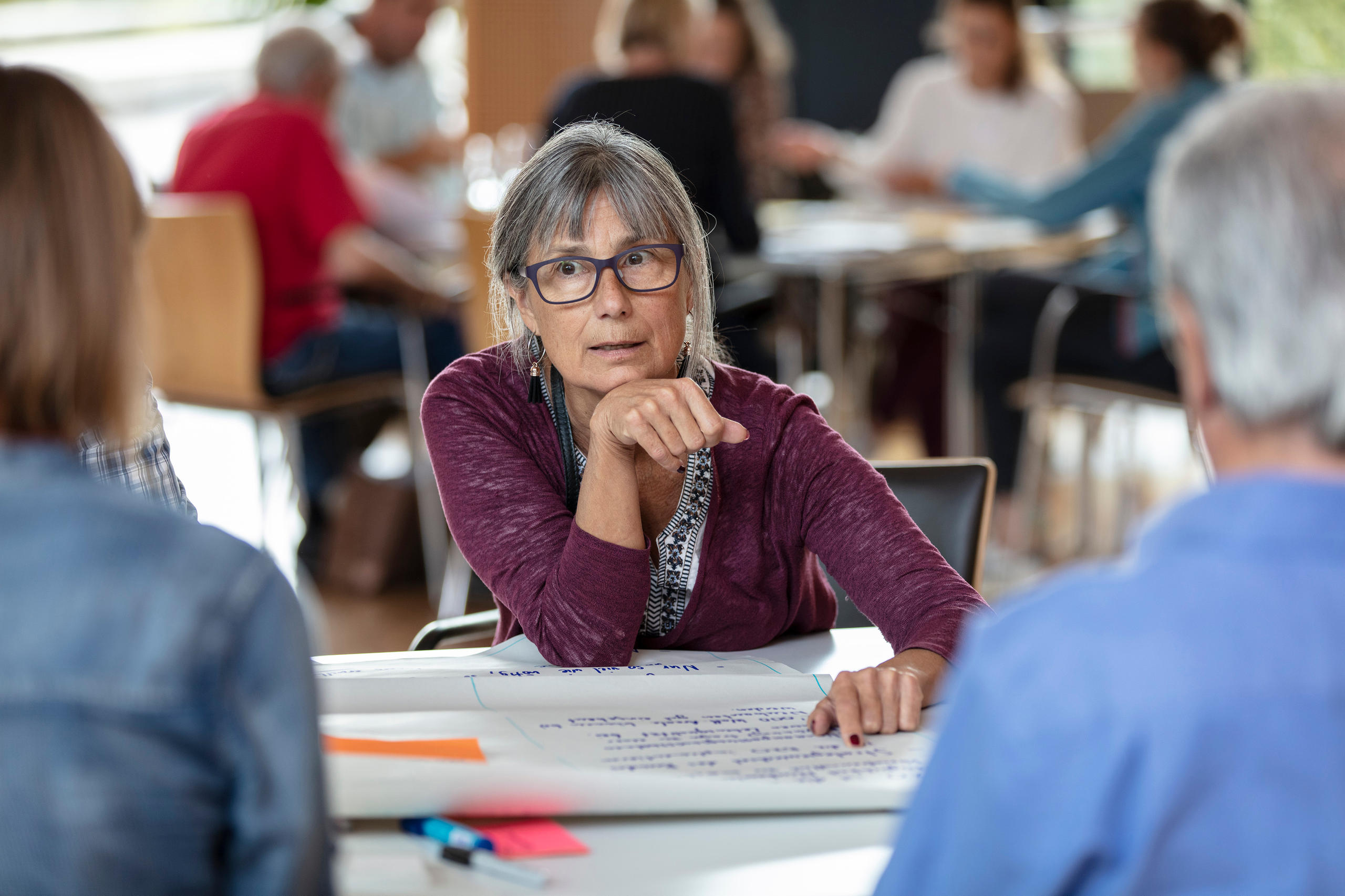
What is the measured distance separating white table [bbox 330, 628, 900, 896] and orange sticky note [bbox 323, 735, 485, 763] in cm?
5

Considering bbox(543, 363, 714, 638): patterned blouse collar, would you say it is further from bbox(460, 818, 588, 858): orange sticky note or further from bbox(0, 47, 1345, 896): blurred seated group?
bbox(0, 47, 1345, 896): blurred seated group

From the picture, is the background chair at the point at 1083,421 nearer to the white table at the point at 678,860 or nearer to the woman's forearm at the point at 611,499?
the woman's forearm at the point at 611,499

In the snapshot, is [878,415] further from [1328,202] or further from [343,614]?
[1328,202]

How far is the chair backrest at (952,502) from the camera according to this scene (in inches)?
62.7

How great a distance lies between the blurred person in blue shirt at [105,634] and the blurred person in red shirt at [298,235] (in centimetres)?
287

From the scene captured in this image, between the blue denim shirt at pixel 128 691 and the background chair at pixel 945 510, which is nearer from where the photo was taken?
the blue denim shirt at pixel 128 691

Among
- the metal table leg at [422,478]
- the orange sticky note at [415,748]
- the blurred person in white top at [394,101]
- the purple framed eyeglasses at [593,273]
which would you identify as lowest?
the metal table leg at [422,478]

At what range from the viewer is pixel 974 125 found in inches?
187

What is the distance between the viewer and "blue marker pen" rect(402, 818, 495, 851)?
0.83 m

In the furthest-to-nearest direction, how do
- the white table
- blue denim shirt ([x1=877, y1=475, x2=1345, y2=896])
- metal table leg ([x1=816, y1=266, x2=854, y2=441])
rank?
metal table leg ([x1=816, y1=266, x2=854, y2=441]), the white table, blue denim shirt ([x1=877, y1=475, x2=1345, y2=896])

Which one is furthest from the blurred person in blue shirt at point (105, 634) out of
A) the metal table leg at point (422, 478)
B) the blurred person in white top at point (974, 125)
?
the blurred person in white top at point (974, 125)

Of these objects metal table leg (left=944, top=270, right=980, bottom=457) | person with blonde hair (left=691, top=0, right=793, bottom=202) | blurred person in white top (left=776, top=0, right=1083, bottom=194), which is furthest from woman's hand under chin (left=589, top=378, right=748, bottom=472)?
person with blonde hair (left=691, top=0, right=793, bottom=202)

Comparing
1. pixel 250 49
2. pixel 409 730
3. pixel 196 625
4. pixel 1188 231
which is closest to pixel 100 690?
pixel 196 625

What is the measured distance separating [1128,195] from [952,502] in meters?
2.20
